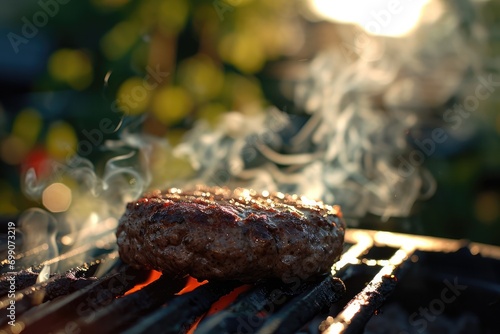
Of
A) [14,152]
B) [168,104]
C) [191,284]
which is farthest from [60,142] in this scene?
[191,284]

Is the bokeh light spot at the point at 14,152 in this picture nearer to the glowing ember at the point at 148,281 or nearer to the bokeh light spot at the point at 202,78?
the bokeh light spot at the point at 202,78

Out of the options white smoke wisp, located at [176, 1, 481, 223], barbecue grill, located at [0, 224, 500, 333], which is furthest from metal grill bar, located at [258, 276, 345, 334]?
white smoke wisp, located at [176, 1, 481, 223]

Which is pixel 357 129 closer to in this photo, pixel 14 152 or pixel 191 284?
pixel 191 284

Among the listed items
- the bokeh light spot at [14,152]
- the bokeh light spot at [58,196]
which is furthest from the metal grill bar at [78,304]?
the bokeh light spot at [14,152]

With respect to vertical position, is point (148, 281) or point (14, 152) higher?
point (148, 281)

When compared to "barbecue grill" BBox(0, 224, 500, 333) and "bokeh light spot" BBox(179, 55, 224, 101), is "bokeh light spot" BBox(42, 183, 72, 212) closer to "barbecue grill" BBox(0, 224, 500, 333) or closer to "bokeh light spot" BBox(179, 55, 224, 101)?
"bokeh light spot" BBox(179, 55, 224, 101)
